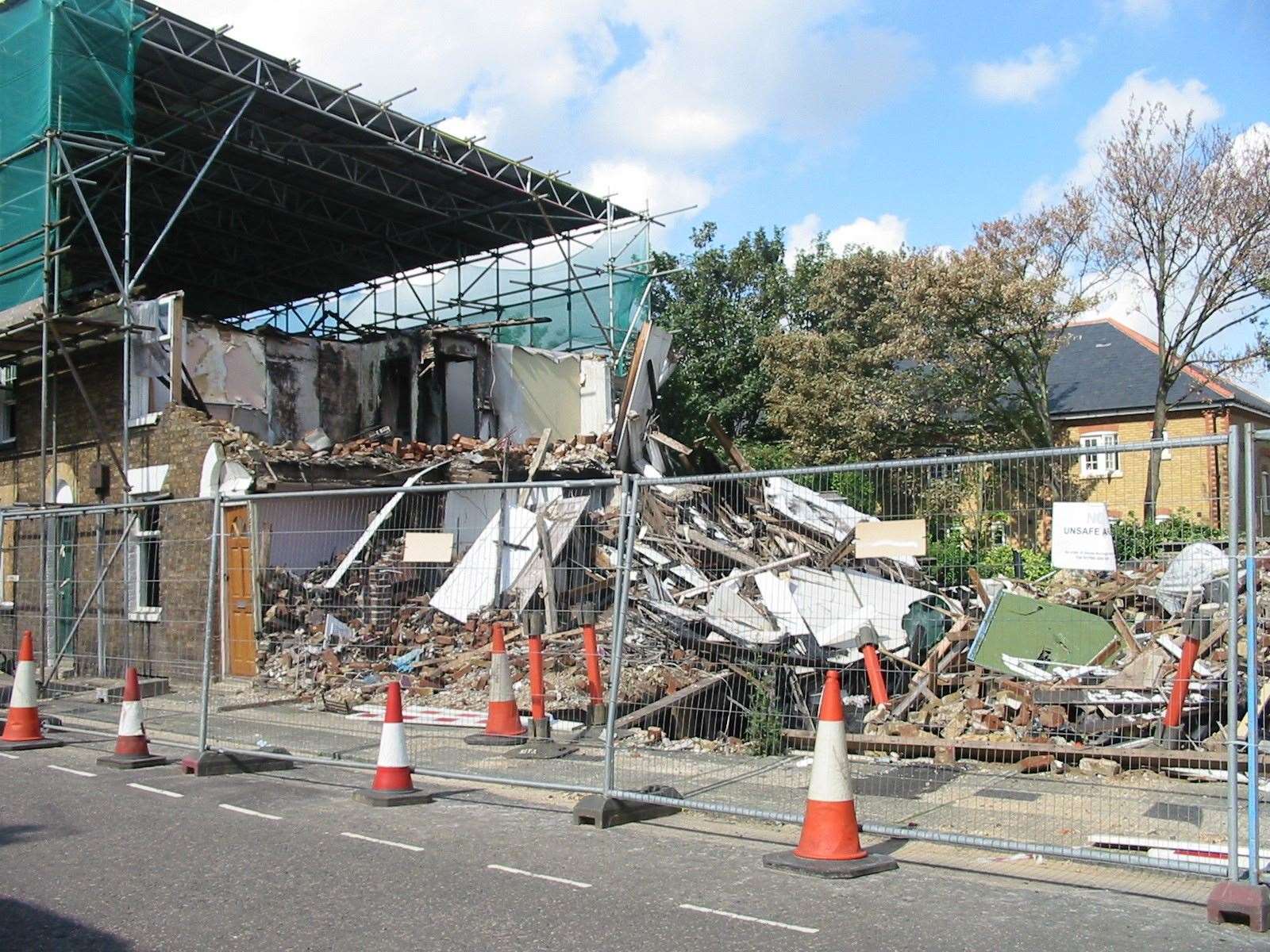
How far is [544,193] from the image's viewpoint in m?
25.8

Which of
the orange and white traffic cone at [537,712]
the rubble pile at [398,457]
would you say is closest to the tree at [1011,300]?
the rubble pile at [398,457]

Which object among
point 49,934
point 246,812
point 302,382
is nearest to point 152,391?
point 302,382

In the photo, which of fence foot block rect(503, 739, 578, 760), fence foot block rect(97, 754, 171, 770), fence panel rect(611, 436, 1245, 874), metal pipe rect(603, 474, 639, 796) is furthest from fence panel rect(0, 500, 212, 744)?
metal pipe rect(603, 474, 639, 796)

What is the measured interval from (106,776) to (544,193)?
18569 mm

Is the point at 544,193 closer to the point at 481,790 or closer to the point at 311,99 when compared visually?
the point at 311,99

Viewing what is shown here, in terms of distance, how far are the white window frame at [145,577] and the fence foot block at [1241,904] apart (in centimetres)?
971

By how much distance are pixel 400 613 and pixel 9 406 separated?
54.4ft

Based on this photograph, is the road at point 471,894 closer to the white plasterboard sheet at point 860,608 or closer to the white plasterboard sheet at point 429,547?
the white plasterboard sheet at point 860,608

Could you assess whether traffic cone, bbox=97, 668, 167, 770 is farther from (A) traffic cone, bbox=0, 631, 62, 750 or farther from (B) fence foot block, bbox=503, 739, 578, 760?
(B) fence foot block, bbox=503, 739, 578, 760

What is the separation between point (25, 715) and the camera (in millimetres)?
11242

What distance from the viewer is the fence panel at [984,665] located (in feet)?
20.9

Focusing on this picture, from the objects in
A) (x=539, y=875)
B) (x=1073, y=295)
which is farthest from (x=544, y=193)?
(x=539, y=875)

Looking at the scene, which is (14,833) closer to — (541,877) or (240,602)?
(541,877)

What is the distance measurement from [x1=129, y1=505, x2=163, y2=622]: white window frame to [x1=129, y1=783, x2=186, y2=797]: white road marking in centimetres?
268
